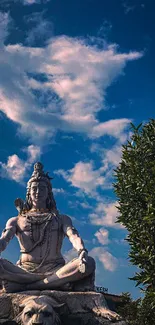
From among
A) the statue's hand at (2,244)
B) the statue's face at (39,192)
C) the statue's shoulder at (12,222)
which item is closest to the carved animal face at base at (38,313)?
the statue's hand at (2,244)

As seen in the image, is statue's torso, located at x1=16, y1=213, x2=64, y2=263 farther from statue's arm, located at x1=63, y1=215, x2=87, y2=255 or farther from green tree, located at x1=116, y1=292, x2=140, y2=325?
green tree, located at x1=116, y1=292, x2=140, y2=325

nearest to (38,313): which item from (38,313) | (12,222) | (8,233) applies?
(38,313)

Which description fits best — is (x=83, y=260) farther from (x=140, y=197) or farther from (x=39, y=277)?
(x=140, y=197)

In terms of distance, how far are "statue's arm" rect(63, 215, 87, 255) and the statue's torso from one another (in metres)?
0.14

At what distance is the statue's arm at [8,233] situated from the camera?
11.3 m

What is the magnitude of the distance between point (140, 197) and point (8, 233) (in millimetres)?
4054

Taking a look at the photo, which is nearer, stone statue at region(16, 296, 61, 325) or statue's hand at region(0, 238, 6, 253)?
stone statue at region(16, 296, 61, 325)

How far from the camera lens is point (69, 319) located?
9320 millimetres

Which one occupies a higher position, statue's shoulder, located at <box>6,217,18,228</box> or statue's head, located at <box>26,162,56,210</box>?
statue's head, located at <box>26,162,56,210</box>

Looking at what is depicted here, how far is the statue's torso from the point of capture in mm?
11234

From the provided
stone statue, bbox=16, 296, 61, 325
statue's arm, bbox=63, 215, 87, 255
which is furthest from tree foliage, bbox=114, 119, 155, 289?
stone statue, bbox=16, 296, 61, 325

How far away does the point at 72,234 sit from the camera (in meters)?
11.4

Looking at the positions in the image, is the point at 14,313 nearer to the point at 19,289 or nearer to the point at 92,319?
the point at 19,289

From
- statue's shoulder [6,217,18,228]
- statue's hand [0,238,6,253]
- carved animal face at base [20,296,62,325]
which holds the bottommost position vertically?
carved animal face at base [20,296,62,325]
